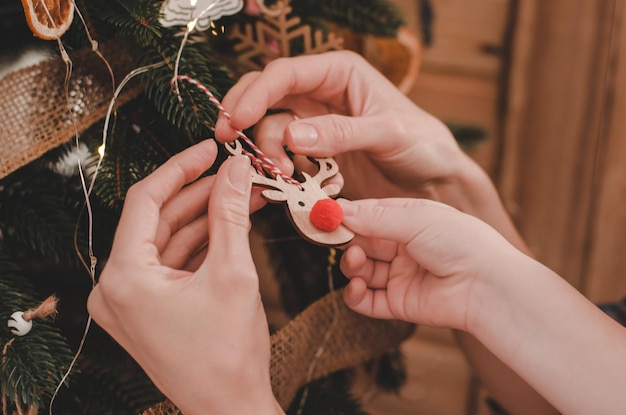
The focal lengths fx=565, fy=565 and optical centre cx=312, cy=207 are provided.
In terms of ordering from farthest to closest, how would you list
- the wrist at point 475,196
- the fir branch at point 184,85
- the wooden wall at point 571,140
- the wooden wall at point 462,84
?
the wooden wall at point 462,84, the wooden wall at point 571,140, the wrist at point 475,196, the fir branch at point 184,85

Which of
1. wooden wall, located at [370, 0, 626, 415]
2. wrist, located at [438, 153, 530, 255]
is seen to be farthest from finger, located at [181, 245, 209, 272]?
wooden wall, located at [370, 0, 626, 415]

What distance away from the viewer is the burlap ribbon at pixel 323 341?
0.74 m

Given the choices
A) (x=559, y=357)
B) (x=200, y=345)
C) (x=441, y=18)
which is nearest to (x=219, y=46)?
(x=200, y=345)

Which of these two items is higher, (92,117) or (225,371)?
(92,117)

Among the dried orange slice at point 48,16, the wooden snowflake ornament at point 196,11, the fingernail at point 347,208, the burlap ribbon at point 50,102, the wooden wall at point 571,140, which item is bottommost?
the wooden wall at point 571,140

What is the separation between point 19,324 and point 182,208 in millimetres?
196

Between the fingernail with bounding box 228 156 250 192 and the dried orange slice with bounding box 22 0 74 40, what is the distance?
23 cm

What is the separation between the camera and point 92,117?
66 centimetres

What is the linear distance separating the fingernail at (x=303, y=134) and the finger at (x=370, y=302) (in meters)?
0.20

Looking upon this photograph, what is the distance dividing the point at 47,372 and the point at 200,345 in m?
0.16

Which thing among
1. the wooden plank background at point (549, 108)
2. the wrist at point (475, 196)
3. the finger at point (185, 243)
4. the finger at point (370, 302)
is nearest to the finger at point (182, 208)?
the finger at point (185, 243)

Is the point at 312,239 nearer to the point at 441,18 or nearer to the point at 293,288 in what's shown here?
the point at 293,288

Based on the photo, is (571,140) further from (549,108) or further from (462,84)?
(462,84)

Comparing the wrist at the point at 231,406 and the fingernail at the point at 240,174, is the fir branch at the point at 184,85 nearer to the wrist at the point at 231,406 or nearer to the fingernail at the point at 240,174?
the fingernail at the point at 240,174
